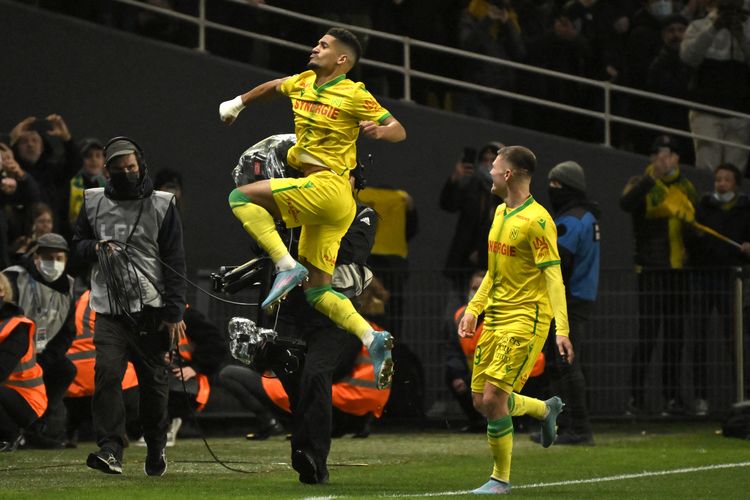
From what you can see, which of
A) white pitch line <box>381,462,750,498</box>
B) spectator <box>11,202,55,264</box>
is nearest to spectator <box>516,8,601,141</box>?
spectator <box>11,202,55,264</box>

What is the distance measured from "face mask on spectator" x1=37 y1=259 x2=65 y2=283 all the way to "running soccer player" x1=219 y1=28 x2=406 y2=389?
3.73m

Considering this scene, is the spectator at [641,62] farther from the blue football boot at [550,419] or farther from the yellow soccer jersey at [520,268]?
the yellow soccer jersey at [520,268]

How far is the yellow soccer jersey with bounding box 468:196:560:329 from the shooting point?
33.0ft

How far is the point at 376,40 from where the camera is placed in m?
18.5

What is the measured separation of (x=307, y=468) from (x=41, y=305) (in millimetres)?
4061

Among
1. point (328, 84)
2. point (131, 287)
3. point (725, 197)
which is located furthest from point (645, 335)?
point (131, 287)

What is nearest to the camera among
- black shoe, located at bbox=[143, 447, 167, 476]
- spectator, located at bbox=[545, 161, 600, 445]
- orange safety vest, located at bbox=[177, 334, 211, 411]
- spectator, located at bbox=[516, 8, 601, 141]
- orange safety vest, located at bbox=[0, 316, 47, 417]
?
black shoe, located at bbox=[143, 447, 167, 476]

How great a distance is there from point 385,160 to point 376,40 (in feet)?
4.57

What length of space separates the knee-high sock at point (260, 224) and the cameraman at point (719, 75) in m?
9.22

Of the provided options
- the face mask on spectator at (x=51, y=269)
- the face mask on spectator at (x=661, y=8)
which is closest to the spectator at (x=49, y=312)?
the face mask on spectator at (x=51, y=269)

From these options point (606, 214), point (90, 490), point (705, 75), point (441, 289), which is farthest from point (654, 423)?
point (90, 490)

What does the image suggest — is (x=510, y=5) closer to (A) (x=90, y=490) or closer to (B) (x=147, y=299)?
(B) (x=147, y=299)

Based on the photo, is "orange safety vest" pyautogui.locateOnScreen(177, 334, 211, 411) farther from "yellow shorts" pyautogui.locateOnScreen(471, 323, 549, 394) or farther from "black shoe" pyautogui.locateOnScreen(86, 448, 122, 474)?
"yellow shorts" pyautogui.locateOnScreen(471, 323, 549, 394)

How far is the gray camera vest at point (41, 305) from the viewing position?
1341cm
